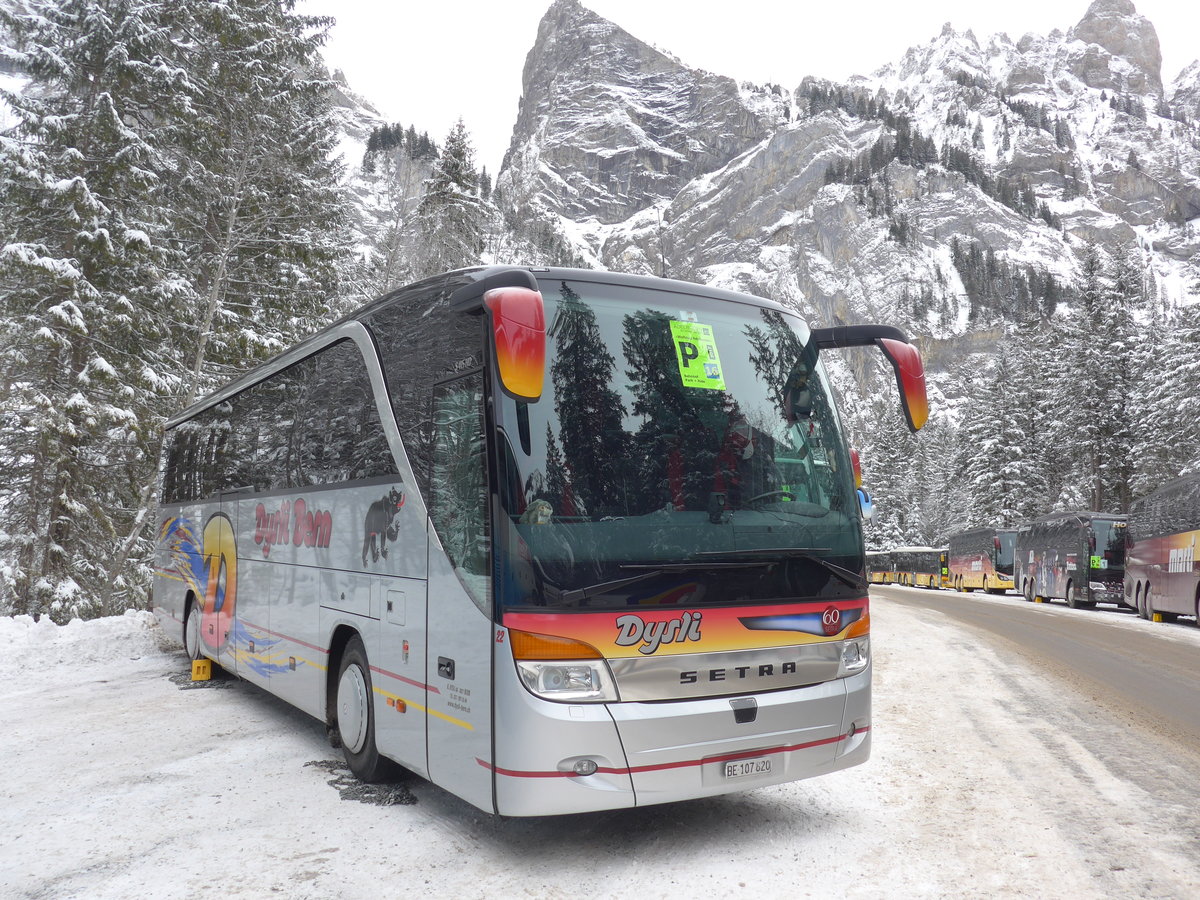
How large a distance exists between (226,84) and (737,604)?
67.0 feet

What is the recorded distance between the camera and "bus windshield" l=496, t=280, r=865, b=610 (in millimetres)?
4270

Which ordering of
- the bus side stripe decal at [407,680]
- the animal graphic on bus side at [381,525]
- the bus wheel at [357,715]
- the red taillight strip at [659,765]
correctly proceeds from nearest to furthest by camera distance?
1. the red taillight strip at [659,765]
2. the bus side stripe decal at [407,680]
3. the animal graphic on bus side at [381,525]
4. the bus wheel at [357,715]

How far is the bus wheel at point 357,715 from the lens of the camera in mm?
5766

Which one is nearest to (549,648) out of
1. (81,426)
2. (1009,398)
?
(81,426)

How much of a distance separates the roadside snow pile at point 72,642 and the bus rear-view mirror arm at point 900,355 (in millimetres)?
10088

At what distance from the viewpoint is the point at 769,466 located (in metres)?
4.95

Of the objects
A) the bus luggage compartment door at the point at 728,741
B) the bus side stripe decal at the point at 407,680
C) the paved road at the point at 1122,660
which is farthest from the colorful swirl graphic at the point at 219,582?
the paved road at the point at 1122,660

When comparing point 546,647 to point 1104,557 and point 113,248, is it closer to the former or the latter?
point 113,248

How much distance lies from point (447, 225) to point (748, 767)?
27612 mm

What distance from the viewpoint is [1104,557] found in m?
30.6

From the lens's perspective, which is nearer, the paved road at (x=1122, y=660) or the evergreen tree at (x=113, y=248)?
the paved road at (x=1122, y=660)

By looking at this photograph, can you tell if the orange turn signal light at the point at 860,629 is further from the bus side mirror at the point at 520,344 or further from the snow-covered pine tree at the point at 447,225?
the snow-covered pine tree at the point at 447,225

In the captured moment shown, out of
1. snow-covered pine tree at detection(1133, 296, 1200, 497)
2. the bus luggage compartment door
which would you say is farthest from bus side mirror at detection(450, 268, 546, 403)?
snow-covered pine tree at detection(1133, 296, 1200, 497)

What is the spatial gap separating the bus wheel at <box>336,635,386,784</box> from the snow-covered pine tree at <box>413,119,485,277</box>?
886 inches
